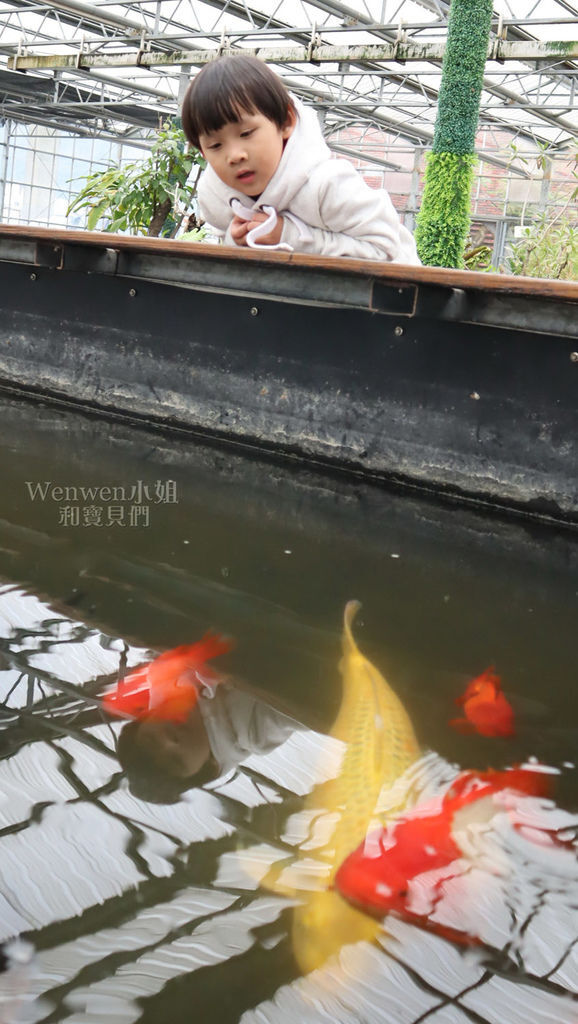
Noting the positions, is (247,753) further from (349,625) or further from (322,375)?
(322,375)

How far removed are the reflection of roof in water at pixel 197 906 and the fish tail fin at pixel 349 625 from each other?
0.35 meters

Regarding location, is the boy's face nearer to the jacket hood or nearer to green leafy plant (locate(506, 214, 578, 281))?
the jacket hood

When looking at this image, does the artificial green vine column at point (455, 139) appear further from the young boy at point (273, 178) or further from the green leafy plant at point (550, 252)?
the young boy at point (273, 178)

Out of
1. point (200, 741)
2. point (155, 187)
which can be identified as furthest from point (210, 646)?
point (155, 187)

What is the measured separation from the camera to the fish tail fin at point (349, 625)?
142cm

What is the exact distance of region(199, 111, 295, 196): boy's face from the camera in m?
2.20

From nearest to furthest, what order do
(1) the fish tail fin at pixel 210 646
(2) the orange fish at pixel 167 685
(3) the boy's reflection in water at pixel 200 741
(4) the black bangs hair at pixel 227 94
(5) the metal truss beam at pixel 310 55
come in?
(3) the boy's reflection in water at pixel 200 741 → (2) the orange fish at pixel 167 685 → (1) the fish tail fin at pixel 210 646 → (4) the black bangs hair at pixel 227 94 → (5) the metal truss beam at pixel 310 55

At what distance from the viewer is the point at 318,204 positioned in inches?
97.7

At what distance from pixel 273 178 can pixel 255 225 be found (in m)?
0.26

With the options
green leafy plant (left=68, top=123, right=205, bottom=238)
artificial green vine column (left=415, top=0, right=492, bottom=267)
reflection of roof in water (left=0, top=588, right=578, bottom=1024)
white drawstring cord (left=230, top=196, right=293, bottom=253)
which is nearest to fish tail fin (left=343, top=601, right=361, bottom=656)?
reflection of roof in water (left=0, top=588, right=578, bottom=1024)

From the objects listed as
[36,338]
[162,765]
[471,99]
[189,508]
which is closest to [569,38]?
[471,99]

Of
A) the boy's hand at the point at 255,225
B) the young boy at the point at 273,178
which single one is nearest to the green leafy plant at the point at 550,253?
the young boy at the point at 273,178

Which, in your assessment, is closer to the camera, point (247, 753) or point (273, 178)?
point (247, 753)

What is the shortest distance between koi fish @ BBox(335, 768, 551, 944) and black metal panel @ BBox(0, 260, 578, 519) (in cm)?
159
